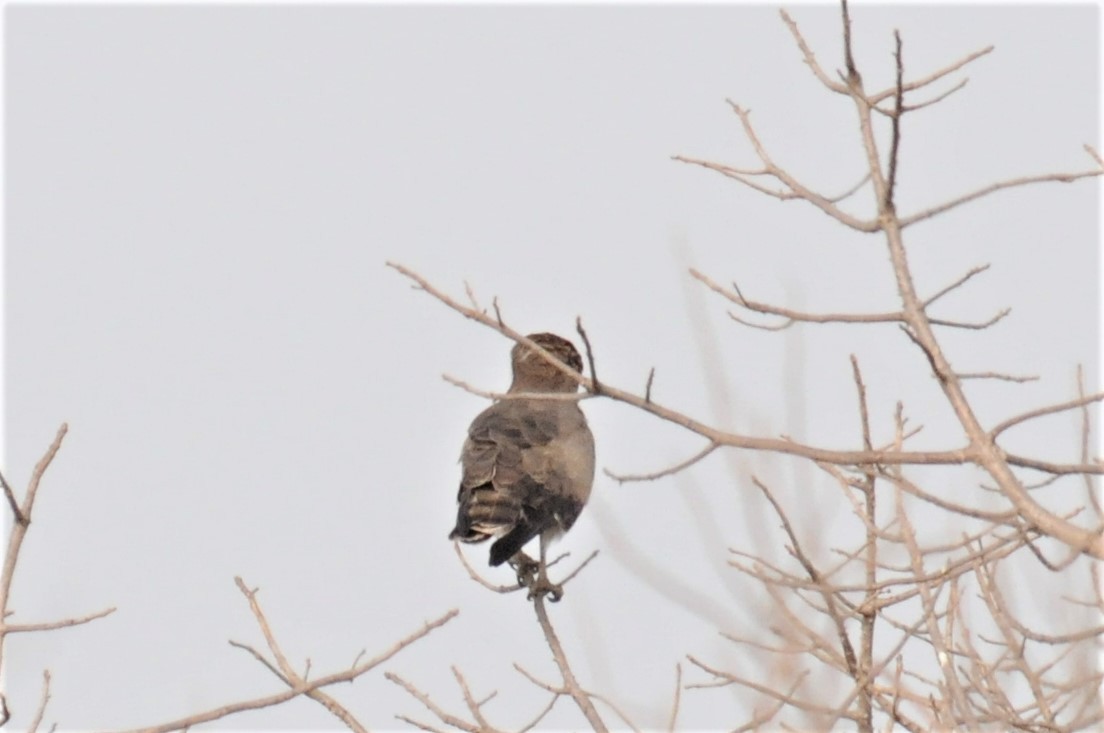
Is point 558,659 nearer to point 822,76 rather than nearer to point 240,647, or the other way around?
point 240,647

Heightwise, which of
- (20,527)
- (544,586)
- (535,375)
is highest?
(535,375)

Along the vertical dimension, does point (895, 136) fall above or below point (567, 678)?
above

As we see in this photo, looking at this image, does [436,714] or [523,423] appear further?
[523,423]

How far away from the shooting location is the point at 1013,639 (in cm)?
425

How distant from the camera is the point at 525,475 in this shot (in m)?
7.60

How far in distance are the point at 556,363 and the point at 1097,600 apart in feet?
7.29

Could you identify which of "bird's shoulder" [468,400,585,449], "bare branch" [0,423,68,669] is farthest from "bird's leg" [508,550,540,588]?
"bare branch" [0,423,68,669]

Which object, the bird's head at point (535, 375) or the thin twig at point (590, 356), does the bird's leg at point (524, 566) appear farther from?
the thin twig at point (590, 356)

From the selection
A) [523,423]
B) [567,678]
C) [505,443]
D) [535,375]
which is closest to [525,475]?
[505,443]

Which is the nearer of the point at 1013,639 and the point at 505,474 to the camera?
the point at 1013,639

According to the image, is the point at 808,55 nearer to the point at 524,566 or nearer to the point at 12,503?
the point at 12,503

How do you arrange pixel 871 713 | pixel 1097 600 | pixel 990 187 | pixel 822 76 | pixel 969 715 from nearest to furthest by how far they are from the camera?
1. pixel 969 715
2. pixel 990 187
3. pixel 822 76
4. pixel 871 713
5. pixel 1097 600

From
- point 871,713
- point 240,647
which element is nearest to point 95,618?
point 240,647

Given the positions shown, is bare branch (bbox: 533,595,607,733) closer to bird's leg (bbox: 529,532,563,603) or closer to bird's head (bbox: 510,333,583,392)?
bird's leg (bbox: 529,532,563,603)
